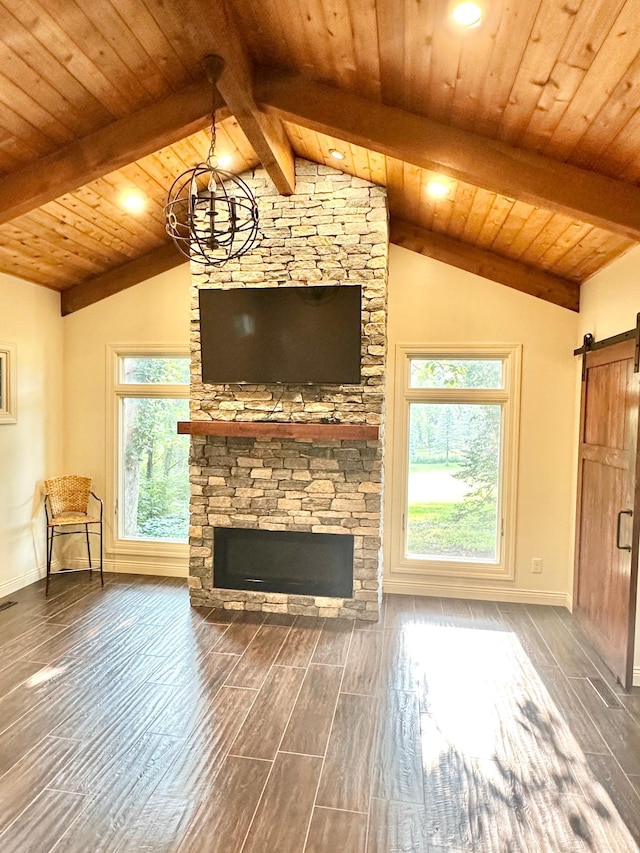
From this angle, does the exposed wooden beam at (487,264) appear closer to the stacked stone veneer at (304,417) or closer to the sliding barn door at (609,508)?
the stacked stone veneer at (304,417)

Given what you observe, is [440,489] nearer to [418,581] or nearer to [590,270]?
[418,581]

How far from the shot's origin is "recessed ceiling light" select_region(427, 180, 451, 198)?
3.57 m

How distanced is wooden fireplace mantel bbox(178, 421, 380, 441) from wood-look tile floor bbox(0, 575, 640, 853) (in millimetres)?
1496

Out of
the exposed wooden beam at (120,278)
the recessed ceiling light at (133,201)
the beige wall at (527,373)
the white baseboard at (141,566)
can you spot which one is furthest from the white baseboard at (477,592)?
the recessed ceiling light at (133,201)

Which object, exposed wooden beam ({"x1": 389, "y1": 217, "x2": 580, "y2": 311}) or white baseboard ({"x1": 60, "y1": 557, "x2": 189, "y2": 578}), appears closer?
exposed wooden beam ({"x1": 389, "y1": 217, "x2": 580, "y2": 311})

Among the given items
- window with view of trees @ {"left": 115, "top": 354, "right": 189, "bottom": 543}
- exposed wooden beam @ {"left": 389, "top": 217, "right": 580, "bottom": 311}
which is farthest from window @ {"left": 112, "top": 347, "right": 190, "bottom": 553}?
exposed wooden beam @ {"left": 389, "top": 217, "right": 580, "bottom": 311}

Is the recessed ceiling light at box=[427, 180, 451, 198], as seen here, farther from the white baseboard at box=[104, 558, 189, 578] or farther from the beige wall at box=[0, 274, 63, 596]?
the white baseboard at box=[104, 558, 189, 578]

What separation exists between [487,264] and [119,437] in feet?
12.7

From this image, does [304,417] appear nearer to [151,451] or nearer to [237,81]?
[151,451]

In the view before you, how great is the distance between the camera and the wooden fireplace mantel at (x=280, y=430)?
390cm

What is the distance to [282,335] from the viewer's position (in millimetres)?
4086

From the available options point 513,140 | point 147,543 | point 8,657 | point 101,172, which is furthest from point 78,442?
point 513,140

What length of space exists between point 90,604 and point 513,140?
4578 mm

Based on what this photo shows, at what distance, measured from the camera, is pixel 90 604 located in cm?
434
